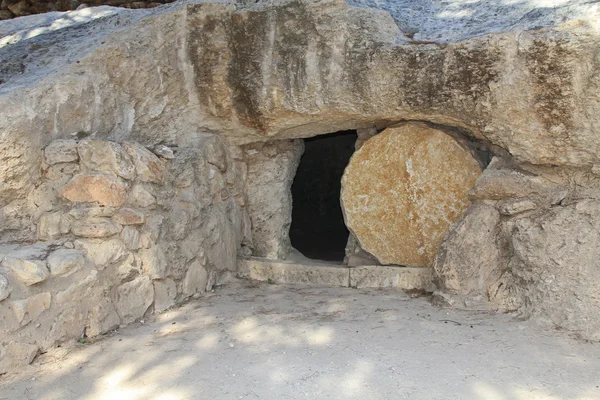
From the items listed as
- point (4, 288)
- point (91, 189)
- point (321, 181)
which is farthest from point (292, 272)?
point (321, 181)

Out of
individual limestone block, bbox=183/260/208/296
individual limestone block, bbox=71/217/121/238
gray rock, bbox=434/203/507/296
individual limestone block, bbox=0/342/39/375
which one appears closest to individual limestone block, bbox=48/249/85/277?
individual limestone block, bbox=71/217/121/238

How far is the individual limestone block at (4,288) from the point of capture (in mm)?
2289

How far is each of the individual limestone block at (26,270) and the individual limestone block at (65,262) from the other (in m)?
0.07

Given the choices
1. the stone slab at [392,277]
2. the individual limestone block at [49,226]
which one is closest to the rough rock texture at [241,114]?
the individual limestone block at [49,226]

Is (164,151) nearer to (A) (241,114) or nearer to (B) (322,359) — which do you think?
(A) (241,114)

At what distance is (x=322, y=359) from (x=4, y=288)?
1308 mm

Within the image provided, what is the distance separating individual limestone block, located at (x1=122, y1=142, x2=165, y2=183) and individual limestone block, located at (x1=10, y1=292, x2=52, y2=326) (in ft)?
2.67

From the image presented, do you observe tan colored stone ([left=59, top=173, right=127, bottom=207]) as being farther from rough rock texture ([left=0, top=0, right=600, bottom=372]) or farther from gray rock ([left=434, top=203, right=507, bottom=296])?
gray rock ([left=434, top=203, right=507, bottom=296])

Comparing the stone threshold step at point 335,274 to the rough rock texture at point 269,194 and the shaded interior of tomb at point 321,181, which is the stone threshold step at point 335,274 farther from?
the shaded interior of tomb at point 321,181

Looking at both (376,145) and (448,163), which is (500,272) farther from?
(376,145)

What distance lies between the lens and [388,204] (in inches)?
140

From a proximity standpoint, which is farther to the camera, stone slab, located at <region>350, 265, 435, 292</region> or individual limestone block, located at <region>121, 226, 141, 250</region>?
stone slab, located at <region>350, 265, 435, 292</region>

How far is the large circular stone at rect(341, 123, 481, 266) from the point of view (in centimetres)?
339

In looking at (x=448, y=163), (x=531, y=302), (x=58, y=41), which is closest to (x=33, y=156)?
(x=58, y=41)
